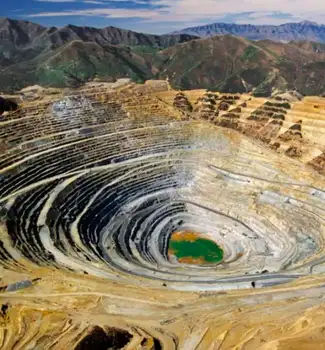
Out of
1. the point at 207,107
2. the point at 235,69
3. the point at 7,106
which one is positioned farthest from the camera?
the point at 235,69

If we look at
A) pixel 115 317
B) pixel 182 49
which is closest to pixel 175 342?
pixel 115 317

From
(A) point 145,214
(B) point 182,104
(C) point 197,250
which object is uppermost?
(B) point 182,104

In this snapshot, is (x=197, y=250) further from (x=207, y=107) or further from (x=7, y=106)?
(x=7, y=106)

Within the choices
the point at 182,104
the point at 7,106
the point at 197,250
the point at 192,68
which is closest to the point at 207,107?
the point at 182,104

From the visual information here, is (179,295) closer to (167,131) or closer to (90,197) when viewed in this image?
(90,197)

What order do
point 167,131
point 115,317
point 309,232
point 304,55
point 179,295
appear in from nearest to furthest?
1. point 115,317
2. point 179,295
3. point 309,232
4. point 167,131
5. point 304,55

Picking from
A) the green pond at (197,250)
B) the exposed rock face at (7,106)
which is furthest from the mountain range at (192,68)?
the green pond at (197,250)
